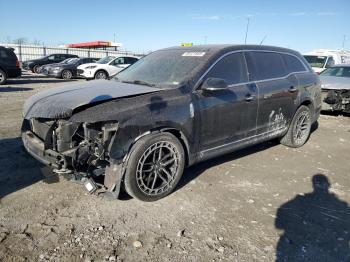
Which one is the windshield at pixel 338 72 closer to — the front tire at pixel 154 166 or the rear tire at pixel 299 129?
the rear tire at pixel 299 129

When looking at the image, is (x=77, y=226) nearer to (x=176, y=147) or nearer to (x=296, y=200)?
(x=176, y=147)

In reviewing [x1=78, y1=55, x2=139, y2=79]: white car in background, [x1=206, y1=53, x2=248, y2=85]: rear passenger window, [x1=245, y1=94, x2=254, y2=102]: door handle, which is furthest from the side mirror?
[x1=78, y1=55, x2=139, y2=79]: white car in background

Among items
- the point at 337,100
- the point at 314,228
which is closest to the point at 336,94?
the point at 337,100

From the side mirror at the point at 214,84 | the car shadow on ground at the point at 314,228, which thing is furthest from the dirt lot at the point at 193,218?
the side mirror at the point at 214,84

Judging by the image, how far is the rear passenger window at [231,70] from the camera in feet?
15.2

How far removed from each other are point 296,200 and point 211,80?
1.81 metres

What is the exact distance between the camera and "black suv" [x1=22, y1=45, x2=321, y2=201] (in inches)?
142

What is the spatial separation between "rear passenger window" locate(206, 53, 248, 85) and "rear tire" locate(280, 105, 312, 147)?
5.56 ft

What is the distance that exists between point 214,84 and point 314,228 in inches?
77.6

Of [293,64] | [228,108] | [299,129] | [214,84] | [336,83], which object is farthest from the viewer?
[336,83]

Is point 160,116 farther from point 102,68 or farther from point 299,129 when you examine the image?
point 102,68

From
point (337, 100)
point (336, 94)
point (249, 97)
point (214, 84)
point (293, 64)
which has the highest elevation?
point (293, 64)

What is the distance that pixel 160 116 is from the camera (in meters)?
3.86

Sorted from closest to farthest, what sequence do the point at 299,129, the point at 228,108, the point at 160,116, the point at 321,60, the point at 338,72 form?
the point at 160,116, the point at 228,108, the point at 299,129, the point at 338,72, the point at 321,60
